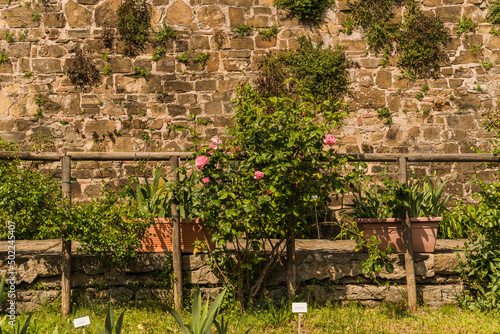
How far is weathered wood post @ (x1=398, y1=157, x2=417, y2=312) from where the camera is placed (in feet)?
12.4

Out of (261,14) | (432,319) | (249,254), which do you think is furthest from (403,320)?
(261,14)

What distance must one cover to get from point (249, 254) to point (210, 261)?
0.33 m

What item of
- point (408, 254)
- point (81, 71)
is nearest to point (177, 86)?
point (81, 71)

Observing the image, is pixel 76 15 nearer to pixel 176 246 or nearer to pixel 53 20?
pixel 53 20

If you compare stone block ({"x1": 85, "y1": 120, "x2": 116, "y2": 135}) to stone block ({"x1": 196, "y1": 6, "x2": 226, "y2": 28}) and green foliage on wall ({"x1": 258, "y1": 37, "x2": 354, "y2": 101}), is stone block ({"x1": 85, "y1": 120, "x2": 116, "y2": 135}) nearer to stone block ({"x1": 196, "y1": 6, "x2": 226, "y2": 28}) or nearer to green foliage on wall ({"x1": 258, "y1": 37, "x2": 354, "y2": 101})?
stone block ({"x1": 196, "y1": 6, "x2": 226, "y2": 28})

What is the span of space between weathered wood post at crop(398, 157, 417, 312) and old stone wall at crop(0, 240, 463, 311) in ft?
0.32

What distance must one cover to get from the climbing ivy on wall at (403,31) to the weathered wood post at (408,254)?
2719mm

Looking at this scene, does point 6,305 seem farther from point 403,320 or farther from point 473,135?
point 473,135

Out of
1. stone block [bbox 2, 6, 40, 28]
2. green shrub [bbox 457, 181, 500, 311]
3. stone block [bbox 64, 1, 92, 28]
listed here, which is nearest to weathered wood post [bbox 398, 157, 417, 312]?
green shrub [bbox 457, 181, 500, 311]

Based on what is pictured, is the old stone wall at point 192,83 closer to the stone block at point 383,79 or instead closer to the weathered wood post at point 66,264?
the stone block at point 383,79

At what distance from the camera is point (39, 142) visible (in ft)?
19.0

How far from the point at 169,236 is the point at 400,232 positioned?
6.46 feet

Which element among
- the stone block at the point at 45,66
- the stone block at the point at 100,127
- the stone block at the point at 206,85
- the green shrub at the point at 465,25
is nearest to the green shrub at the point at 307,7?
the stone block at the point at 206,85

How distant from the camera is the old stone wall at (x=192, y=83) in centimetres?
585
